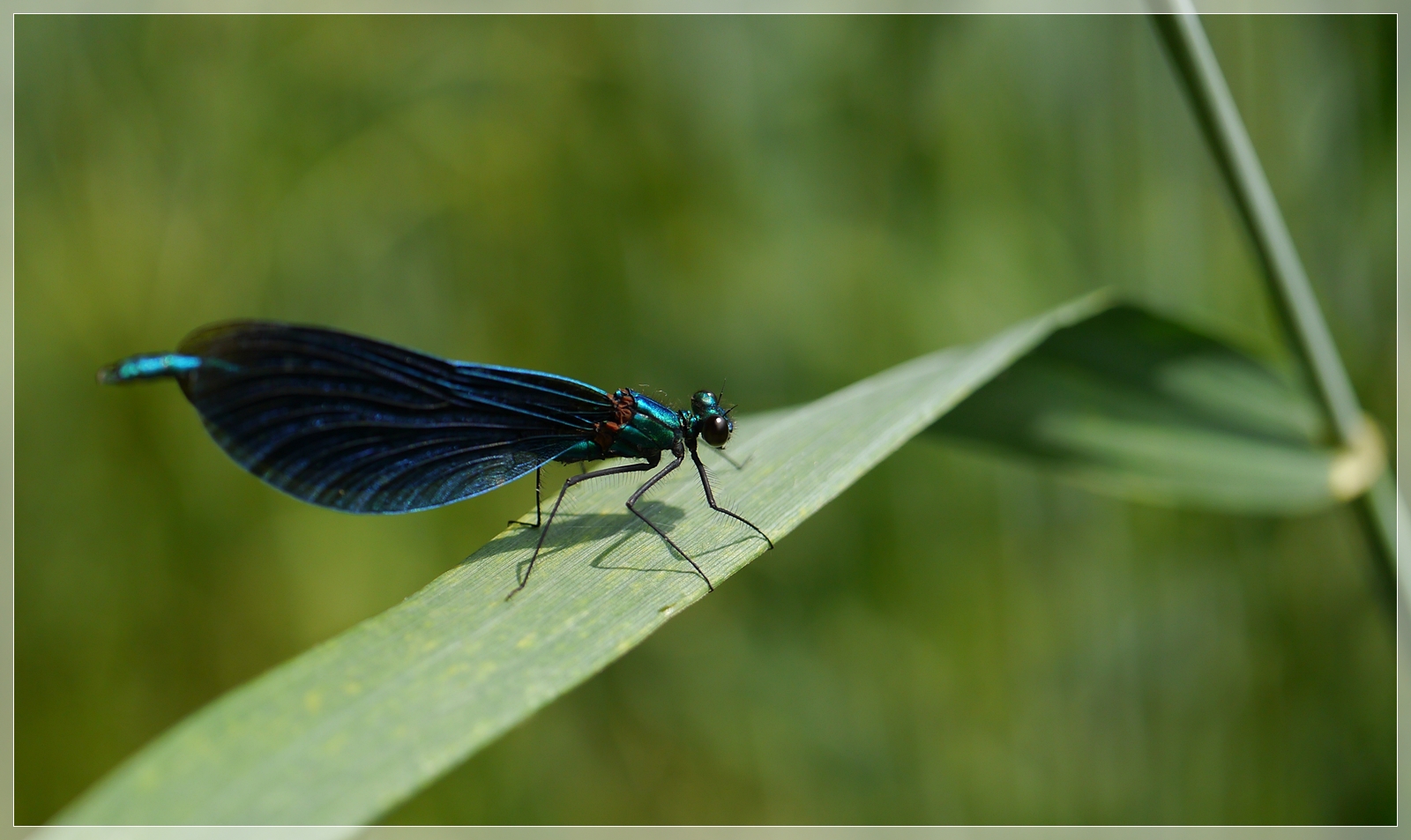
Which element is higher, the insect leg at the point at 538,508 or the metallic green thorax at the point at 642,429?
the metallic green thorax at the point at 642,429

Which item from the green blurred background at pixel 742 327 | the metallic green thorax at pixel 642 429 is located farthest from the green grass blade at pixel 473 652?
the green blurred background at pixel 742 327

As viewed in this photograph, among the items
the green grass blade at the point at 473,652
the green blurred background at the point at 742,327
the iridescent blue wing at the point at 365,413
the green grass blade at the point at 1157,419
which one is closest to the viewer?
the green grass blade at the point at 473,652

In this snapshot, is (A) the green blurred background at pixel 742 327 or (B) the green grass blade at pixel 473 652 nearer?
(B) the green grass blade at pixel 473 652

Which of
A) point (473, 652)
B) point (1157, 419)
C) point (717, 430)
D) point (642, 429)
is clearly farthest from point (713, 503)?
point (1157, 419)

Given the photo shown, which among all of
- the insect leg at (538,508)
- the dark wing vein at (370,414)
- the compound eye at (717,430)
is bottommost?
the insect leg at (538,508)

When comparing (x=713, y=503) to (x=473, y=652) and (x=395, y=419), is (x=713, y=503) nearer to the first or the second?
(x=395, y=419)

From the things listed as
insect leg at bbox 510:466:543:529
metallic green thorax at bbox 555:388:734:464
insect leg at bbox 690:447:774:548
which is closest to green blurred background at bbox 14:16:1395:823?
insect leg at bbox 510:466:543:529

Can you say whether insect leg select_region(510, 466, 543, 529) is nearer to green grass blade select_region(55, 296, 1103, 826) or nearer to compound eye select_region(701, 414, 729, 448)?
green grass blade select_region(55, 296, 1103, 826)

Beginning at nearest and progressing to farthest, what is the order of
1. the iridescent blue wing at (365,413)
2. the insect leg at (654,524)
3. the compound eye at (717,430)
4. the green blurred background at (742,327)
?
the insect leg at (654,524) < the iridescent blue wing at (365,413) < the compound eye at (717,430) < the green blurred background at (742,327)

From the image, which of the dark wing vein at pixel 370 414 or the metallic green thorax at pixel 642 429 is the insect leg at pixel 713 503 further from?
the dark wing vein at pixel 370 414
